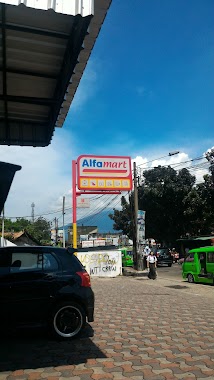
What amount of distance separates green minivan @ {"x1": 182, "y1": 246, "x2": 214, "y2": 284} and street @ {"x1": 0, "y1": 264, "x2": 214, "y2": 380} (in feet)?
27.9

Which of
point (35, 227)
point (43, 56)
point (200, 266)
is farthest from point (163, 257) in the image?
point (35, 227)

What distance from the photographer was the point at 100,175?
24172 mm

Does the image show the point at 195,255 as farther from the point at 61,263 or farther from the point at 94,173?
the point at 61,263

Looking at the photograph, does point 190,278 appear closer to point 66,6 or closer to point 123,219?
point 66,6

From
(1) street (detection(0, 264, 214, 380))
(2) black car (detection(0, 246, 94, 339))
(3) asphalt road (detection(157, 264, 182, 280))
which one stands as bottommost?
(3) asphalt road (detection(157, 264, 182, 280))

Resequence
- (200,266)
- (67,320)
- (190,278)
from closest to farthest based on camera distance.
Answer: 1. (67,320)
2. (200,266)
3. (190,278)

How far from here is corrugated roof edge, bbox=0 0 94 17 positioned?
2980mm

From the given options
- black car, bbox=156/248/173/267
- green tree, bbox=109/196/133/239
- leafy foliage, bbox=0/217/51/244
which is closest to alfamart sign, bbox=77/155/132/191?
black car, bbox=156/248/173/267

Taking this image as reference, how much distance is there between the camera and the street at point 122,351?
14.4 feet

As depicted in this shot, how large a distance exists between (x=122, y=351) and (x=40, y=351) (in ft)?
4.11

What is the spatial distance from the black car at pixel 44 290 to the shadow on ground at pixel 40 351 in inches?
12.0

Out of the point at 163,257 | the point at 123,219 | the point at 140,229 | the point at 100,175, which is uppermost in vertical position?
the point at 100,175

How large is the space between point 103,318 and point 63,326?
2112 mm

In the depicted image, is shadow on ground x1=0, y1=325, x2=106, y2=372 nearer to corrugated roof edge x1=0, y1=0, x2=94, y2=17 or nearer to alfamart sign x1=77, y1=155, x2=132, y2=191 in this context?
corrugated roof edge x1=0, y1=0, x2=94, y2=17
